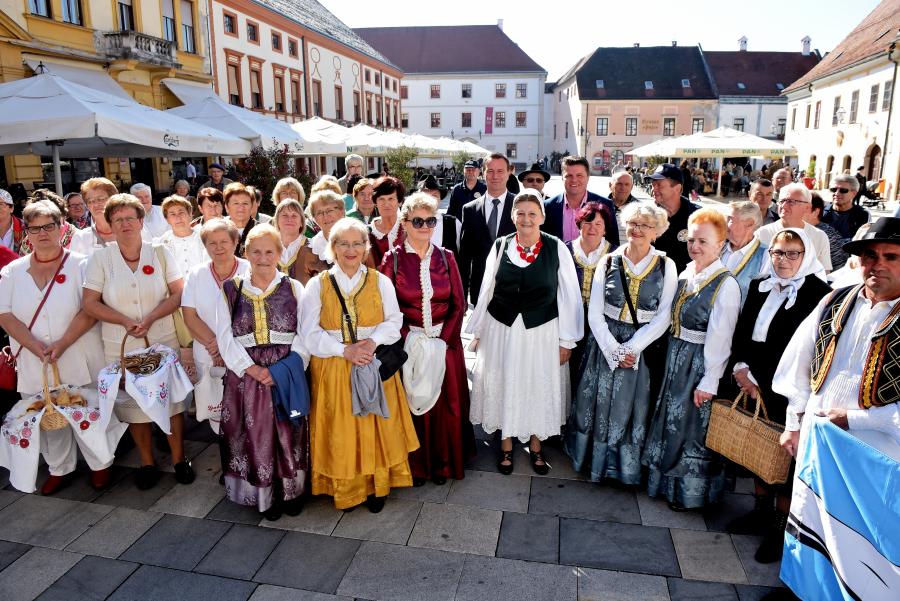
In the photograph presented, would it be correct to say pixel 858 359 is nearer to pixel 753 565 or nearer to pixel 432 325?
pixel 753 565

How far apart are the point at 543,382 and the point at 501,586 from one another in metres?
1.44

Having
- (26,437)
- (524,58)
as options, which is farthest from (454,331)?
(524,58)

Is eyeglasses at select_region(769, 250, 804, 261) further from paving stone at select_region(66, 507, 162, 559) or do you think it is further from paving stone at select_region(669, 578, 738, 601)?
paving stone at select_region(66, 507, 162, 559)

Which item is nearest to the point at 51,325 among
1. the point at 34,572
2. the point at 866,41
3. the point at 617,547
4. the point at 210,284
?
the point at 210,284

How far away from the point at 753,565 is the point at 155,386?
3.83 metres

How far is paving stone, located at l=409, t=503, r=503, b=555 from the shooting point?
139 inches

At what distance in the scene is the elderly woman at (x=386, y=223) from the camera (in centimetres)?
487

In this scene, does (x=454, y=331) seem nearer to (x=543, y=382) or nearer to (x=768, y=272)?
(x=543, y=382)

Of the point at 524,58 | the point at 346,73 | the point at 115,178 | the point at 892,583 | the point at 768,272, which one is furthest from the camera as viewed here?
the point at 524,58

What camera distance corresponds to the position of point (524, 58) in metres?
59.3

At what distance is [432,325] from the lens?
404 centimetres

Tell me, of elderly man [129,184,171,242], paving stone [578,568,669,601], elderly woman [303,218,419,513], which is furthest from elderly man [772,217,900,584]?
elderly man [129,184,171,242]

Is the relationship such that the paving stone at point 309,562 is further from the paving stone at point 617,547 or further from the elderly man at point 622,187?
the elderly man at point 622,187

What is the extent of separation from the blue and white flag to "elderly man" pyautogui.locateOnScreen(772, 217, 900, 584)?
2 cm
